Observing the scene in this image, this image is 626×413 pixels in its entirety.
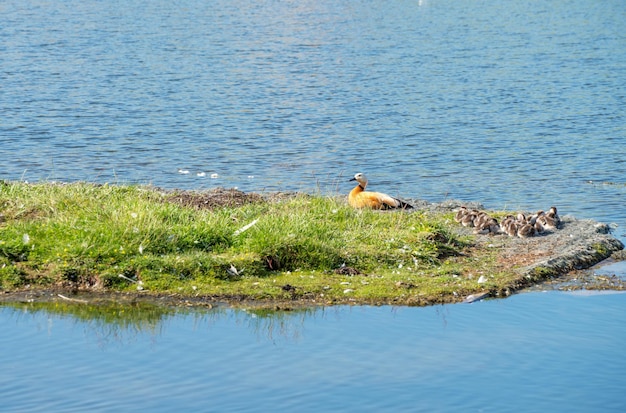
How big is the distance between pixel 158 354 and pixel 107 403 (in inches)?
62.5

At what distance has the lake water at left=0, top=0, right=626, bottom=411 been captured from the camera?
11.3 meters

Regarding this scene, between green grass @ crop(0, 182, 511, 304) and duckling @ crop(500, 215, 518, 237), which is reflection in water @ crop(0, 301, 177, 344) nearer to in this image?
green grass @ crop(0, 182, 511, 304)

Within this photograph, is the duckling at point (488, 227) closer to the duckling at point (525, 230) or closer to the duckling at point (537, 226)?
the duckling at point (525, 230)

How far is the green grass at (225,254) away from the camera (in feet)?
46.8

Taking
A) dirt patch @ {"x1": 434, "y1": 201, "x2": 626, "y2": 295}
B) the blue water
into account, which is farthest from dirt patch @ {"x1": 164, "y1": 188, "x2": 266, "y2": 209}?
the blue water

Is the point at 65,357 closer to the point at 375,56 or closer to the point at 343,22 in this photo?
the point at 375,56

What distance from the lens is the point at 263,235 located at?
15.1 metres

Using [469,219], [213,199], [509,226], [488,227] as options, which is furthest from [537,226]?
[213,199]

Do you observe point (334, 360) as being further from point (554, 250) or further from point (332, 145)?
point (332, 145)

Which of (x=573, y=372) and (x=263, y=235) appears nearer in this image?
(x=573, y=372)

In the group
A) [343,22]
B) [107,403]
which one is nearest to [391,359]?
[107,403]

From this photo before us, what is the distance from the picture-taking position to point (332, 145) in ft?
95.3

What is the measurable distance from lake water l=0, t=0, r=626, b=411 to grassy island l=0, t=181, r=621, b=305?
714mm

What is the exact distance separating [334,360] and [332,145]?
17.4 meters
